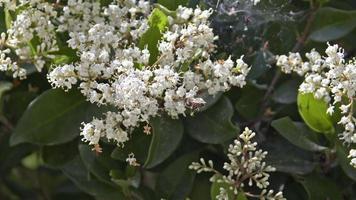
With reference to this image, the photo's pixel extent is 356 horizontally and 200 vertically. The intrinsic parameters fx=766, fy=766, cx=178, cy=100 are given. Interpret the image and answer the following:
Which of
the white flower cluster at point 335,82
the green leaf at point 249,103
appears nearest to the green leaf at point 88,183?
the green leaf at point 249,103

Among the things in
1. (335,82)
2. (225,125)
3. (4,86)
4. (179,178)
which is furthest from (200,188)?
(4,86)

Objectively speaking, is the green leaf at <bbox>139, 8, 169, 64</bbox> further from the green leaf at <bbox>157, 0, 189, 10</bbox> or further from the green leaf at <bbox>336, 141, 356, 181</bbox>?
the green leaf at <bbox>336, 141, 356, 181</bbox>

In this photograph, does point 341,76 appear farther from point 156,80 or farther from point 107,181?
point 107,181

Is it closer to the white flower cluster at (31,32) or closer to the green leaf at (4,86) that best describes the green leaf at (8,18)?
the white flower cluster at (31,32)

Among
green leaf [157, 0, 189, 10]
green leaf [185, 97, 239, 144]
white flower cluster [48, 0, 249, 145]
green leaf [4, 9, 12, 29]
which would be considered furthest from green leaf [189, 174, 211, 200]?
green leaf [4, 9, 12, 29]

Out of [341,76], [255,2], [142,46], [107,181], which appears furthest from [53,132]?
[341,76]
